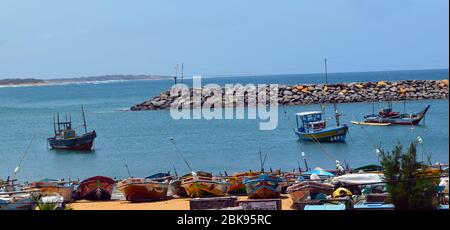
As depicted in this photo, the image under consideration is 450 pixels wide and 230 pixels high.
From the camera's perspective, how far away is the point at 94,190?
51.3ft

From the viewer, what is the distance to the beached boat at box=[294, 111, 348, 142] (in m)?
38.3

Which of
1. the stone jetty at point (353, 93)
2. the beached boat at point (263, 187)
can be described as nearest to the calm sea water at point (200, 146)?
Result: the stone jetty at point (353, 93)

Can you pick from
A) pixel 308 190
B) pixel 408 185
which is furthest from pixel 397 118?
pixel 408 185

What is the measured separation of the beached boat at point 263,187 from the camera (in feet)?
46.4

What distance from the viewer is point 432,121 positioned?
48.6 m

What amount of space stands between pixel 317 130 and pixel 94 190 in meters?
24.4

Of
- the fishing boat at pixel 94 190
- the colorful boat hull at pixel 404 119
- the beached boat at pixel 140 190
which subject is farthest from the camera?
the colorful boat hull at pixel 404 119

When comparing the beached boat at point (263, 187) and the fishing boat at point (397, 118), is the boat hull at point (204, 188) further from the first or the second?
the fishing boat at point (397, 118)

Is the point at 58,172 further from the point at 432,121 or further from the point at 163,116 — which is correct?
the point at 163,116

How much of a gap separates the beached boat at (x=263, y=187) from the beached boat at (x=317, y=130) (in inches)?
926

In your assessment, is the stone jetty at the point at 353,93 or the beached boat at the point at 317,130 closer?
the beached boat at the point at 317,130

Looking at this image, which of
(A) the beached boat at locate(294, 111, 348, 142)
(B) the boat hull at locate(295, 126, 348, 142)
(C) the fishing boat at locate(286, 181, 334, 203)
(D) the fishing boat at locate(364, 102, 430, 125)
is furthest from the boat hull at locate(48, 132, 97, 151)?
(C) the fishing boat at locate(286, 181, 334, 203)

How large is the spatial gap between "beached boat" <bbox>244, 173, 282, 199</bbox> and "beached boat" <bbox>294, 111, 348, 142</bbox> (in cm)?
2353

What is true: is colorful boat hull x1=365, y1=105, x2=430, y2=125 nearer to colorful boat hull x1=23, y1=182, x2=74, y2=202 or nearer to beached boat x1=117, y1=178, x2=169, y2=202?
colorful boat hull x1=23, y1=182, x2=74, y2=202
